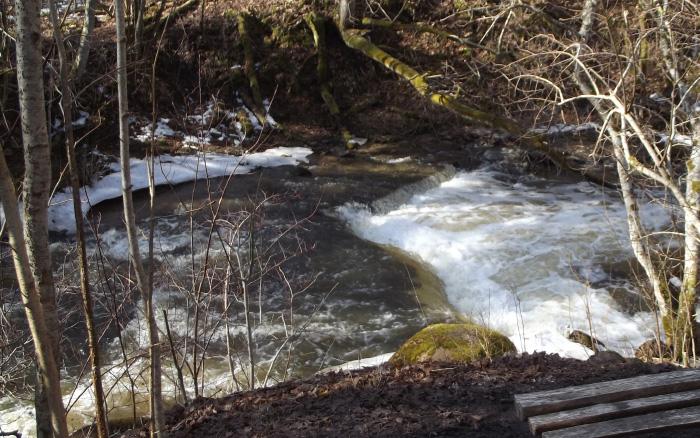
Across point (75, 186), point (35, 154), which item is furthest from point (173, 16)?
point (35, 154)

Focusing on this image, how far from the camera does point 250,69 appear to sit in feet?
52.4

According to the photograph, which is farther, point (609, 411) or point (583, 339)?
point (583, 339)

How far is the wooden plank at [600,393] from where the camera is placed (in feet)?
11.8

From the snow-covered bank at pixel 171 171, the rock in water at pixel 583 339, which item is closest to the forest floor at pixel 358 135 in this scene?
the snow-covered bank at pixel 171 171

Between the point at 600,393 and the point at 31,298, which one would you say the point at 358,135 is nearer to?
the point at 600,393

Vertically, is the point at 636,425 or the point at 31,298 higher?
the point at 31,298

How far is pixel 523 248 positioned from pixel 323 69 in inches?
355

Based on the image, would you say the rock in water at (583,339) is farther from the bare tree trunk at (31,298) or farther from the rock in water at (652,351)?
the bare tree trunk at (31,298)

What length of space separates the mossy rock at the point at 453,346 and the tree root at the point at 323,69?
9.85 meters

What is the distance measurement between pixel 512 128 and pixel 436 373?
802cm

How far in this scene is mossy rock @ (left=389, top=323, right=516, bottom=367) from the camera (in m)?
5.42

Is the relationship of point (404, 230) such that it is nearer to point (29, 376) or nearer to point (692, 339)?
point (692, 339)

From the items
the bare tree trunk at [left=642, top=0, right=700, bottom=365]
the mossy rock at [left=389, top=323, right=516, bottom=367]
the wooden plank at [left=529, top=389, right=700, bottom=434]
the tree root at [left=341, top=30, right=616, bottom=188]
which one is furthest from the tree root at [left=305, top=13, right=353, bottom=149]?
the wooden plank at [left=529, top=389, right=700, bottom=434]

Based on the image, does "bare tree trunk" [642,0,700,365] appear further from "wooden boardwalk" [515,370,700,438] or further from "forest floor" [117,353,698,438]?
"wooden boardwalk" [515,370,700,438]
